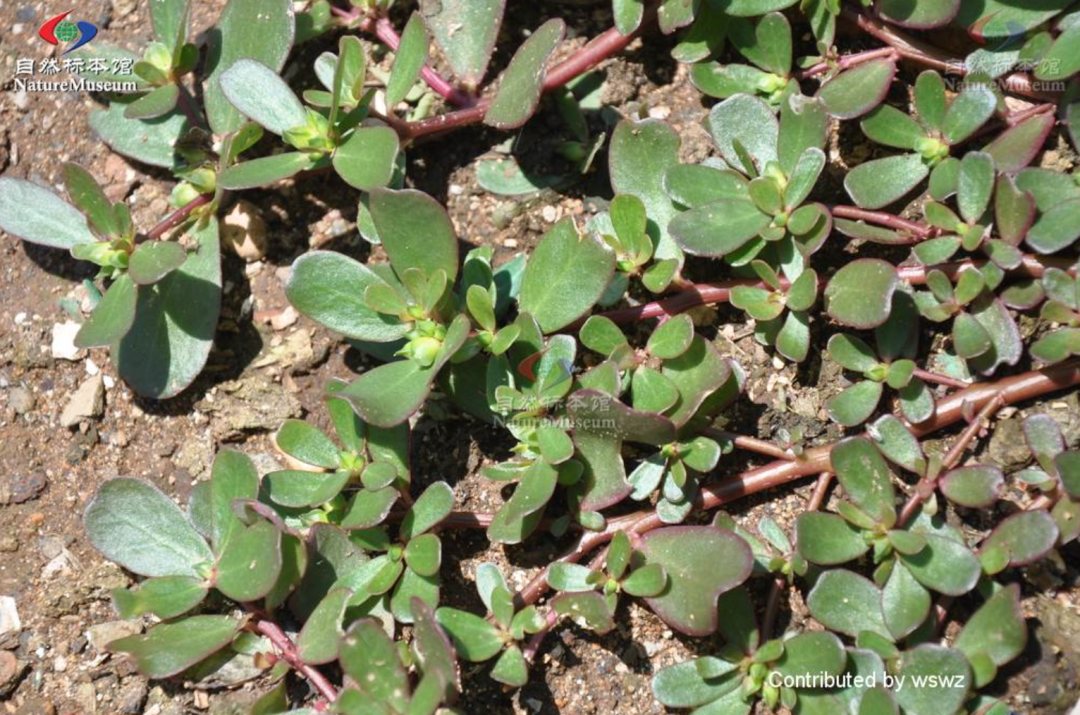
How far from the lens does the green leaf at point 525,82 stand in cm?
209

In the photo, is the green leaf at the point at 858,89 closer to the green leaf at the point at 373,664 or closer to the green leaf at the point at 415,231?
the green leaf at the point at 415,231

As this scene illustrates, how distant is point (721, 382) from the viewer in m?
1.95

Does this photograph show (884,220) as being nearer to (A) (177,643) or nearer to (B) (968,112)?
(B) (968,112)

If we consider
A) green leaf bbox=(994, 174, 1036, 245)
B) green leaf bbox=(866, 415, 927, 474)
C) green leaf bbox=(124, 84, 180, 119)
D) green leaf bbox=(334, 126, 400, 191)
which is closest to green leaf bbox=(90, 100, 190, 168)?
green leaf bbox=(124, 84, 180, 119)

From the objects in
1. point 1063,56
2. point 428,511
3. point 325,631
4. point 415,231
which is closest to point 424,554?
point 428,511

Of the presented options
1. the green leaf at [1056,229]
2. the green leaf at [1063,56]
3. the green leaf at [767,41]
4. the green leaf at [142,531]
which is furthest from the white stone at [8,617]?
the green leaf at [1063,56]

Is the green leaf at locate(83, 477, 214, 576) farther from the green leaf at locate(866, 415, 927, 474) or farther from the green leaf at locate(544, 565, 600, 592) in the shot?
the green leaf at locate(866, 415, 927, 474)

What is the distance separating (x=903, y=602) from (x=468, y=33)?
1.45 m

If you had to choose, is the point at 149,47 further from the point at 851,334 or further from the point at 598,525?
the point at 851,334

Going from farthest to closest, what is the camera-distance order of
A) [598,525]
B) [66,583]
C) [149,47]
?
[149,47] → [66,583] → [598,525]

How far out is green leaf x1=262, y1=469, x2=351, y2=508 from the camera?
2.01 metres

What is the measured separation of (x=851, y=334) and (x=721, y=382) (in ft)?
1.12

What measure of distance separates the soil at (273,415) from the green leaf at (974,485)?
165mm

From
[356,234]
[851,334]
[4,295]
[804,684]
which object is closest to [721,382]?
[851,334]
